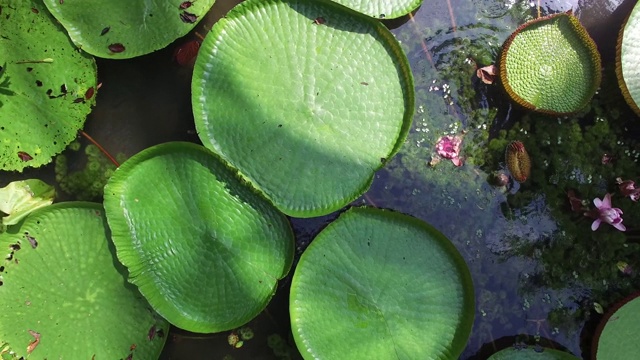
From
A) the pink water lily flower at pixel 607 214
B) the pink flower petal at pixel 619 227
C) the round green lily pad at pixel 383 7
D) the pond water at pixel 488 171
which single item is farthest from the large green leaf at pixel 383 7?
the pink flower petal at pixel 619 227

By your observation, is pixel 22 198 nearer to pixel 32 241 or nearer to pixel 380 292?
pixel 32 241

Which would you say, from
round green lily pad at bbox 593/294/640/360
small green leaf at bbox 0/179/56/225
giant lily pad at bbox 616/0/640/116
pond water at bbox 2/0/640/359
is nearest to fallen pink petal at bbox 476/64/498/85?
pond water at bbox 2/0/640/359

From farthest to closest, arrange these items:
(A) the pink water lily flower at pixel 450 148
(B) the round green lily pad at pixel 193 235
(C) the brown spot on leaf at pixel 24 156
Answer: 1. (A) the pink water lily flower at pixel 450 148
2. (C) the brown spot on leaf at pixel 24 156
3. (B) the round green lily pad at pixel 193 235

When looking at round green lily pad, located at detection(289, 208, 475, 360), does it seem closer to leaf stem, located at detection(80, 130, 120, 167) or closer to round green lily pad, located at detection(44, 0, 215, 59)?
leaf stem, located at detection(80, 130, 120, 167)

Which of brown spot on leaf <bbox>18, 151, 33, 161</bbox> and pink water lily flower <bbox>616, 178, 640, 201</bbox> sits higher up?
pink water lily flower <bbox>616, 178, 640, 201</bbox>

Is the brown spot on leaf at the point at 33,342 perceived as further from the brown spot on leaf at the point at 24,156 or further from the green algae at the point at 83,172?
the brown spot on leaf at the point at 24,156

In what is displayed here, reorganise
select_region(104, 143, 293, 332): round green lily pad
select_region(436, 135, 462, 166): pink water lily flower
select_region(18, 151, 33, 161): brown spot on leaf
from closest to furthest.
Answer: select_region(104, 143, 293, 332): round green lily pad → select_region(18, 151, 33, 161): brown spot on leaf → select_region(436, 135, 462, 166): pink water lily flower

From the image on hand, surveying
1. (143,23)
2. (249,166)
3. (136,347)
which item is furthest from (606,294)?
(143,23)

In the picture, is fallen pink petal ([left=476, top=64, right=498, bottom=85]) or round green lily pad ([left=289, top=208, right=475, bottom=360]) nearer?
round green lily pad ([left=289, top=208, right=475, bottom=360])
